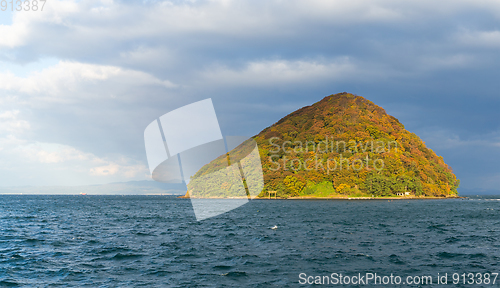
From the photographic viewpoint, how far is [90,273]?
2245 centimetres

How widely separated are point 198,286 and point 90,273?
27.2ft

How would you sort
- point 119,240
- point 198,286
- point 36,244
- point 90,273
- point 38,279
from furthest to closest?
point 119,240, point 36,244, point 90,273, point 38,279, point 198,286

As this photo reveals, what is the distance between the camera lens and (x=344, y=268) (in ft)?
77.6

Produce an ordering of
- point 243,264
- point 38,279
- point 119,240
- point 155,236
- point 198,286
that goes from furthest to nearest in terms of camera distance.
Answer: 1. point 155,236
2. point 119,240
3. point 243,264
4. point 38,279
5. point 198,286

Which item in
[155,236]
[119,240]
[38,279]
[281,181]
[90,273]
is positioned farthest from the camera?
[281,181]

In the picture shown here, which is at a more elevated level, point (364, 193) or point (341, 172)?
point (341, 172)

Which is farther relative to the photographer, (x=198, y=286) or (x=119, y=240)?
(x=119, y=240)

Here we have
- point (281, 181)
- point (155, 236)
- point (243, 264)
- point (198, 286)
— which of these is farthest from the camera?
point (281, 181)

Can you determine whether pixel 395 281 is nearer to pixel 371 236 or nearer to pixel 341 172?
pixel 371 236

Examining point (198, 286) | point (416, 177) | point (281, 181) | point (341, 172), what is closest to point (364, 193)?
point (341, 172)

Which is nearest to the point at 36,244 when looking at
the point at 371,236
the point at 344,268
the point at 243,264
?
the point at 243,264

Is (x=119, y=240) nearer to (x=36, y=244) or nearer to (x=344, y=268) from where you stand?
(x=36, y=244)

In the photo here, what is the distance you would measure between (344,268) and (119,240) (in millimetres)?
24718

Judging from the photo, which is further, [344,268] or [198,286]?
[344,268]
